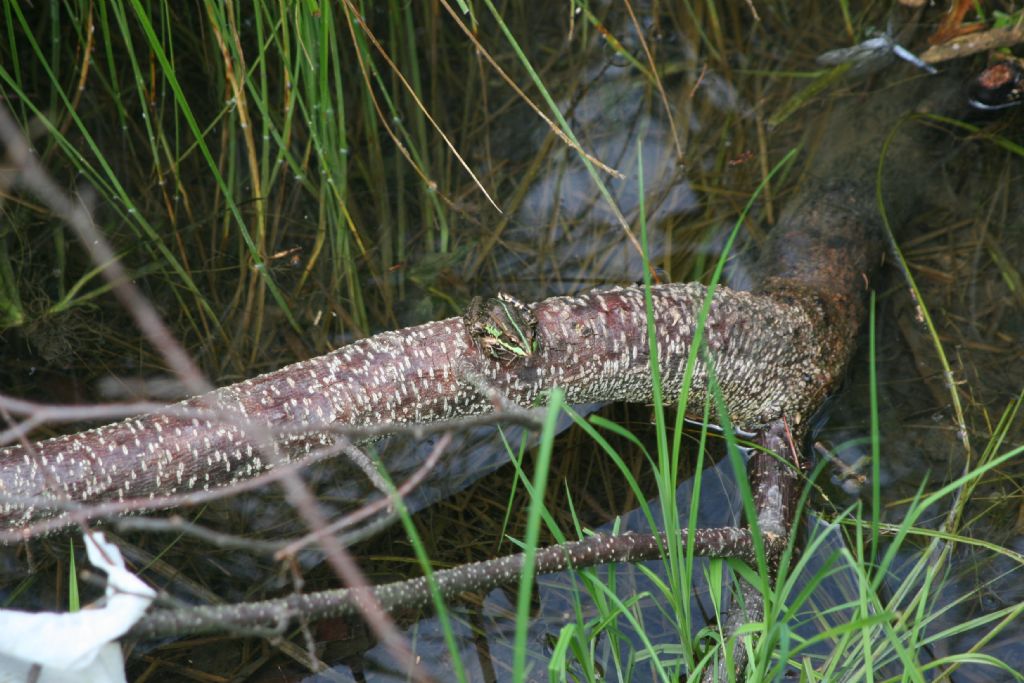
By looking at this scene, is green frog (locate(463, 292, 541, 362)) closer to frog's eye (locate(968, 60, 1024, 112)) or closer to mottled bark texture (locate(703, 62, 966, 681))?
mottled bark texture (locate(703, 62, 966, 681))

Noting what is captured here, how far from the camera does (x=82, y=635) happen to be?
1557 mm

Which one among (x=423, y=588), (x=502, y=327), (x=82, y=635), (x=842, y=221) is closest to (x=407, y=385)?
(x=502, y=327)

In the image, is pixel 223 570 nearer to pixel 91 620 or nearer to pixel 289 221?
pixel 91 620

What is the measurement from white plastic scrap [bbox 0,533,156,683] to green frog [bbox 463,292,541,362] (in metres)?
0.96

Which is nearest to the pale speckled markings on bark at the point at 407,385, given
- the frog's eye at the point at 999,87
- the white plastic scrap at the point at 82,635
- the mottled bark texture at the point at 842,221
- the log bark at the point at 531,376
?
the log bark at the point at 531,376

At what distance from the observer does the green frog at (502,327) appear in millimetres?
2158

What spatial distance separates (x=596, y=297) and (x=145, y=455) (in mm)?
1222

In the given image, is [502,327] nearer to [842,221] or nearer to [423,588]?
[423,588]

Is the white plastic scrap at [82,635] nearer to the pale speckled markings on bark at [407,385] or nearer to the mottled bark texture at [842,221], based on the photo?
the pale speckled markings on bark at [407,385]

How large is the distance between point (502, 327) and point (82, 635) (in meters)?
1.11

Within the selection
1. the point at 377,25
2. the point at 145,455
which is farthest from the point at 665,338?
the point at 377,25

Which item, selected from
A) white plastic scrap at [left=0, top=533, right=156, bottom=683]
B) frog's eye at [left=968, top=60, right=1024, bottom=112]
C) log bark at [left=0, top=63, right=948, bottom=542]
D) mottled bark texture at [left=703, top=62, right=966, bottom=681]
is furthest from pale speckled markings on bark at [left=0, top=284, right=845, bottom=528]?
frog's eye at [left=968, top=60, right=1024, bottom=112]

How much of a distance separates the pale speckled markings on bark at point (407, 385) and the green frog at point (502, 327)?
40 mm

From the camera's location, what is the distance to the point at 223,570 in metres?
2.63
